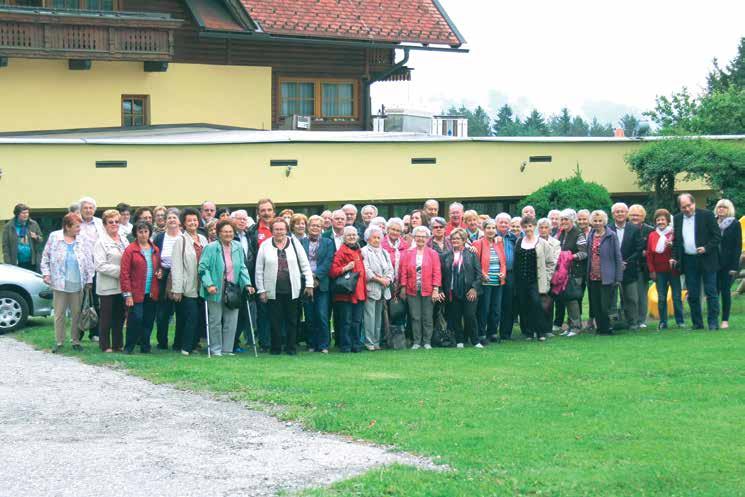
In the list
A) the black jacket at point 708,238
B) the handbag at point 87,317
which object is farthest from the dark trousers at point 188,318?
the black jacket at point 708,238

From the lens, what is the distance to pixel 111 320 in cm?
1784

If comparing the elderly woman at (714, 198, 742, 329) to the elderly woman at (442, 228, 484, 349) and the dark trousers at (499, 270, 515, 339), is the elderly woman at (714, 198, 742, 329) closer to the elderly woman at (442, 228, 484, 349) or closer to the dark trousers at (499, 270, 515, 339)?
the dark trousers at (499, 270, 515, 339)

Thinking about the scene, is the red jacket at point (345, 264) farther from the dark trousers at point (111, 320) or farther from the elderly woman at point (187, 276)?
the dark trousers at point (111, 320)

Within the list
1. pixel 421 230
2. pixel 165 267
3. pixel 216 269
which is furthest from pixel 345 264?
pixel 165 267

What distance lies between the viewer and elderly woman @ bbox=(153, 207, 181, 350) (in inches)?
708

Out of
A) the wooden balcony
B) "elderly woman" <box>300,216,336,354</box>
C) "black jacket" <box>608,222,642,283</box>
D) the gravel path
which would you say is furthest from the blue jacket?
the wooden balcony

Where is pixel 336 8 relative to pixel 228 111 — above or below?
above

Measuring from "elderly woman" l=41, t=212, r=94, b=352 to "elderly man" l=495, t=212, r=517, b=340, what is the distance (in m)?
6.15

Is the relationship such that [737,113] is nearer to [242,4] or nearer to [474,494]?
[242,4]

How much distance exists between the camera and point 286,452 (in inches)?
444

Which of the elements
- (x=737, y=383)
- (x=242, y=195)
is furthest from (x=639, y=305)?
(x=242, y=195)

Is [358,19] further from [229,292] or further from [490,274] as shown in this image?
[229,292]

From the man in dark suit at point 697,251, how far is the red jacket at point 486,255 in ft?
8.69

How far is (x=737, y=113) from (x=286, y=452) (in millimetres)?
39321
